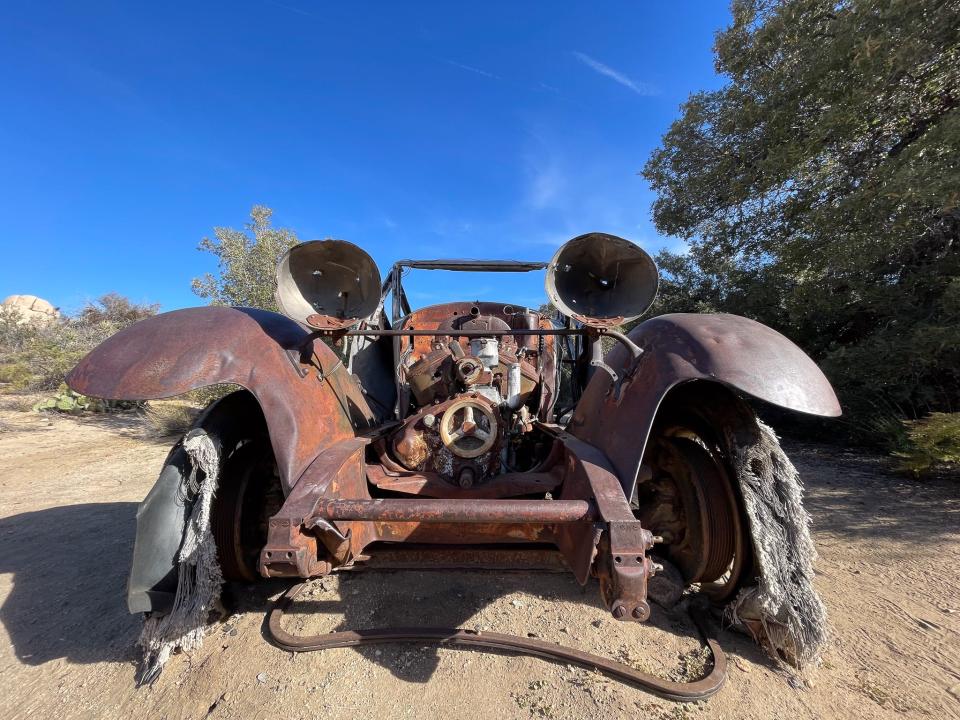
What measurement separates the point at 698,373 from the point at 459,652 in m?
1.56

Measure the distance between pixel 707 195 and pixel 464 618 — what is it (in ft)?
29.4

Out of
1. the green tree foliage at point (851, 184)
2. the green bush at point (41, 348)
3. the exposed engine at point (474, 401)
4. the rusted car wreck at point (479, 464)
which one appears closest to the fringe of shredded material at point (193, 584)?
the rusted car wreck at point (479, 464)

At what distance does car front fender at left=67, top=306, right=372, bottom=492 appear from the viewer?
5.76 feet

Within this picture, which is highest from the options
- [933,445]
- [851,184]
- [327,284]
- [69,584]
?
[851,184]

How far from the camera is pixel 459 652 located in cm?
197

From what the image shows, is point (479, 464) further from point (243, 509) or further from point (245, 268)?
point (245, 268)

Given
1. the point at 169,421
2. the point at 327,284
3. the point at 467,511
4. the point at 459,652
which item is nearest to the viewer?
the point at 467,511

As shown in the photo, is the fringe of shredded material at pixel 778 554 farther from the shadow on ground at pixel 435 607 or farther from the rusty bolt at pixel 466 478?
the rusty bolt at pixel 466 478

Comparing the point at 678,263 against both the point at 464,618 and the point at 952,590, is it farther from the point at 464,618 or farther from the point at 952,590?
the point at 464,618

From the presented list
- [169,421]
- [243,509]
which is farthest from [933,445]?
[169,421]

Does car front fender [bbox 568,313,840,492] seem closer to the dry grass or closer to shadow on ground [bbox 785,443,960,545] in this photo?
shadow on ground [bbox 785,443,960,545]

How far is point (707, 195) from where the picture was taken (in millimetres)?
8617

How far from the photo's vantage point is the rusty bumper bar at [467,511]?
5.29 ft

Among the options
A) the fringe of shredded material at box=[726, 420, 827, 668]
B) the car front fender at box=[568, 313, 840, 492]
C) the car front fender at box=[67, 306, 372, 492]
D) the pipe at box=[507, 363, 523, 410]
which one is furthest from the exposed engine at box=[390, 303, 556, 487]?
the fringe of shredded material at box=[726, 420, 827, 668]
